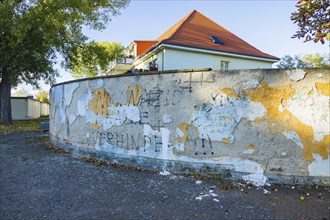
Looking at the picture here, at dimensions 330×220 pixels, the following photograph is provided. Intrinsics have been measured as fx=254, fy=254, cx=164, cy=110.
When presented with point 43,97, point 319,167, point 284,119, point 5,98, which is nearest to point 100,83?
point 284,119

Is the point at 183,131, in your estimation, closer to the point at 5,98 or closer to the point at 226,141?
the point at 226,141

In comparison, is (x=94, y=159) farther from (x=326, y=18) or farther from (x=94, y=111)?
(x=326, y=18)

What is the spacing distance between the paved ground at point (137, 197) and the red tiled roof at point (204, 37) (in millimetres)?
13178

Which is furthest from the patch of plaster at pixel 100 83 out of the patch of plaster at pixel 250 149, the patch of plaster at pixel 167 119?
the patch of plaster at pixel 250 149

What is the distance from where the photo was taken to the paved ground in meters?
3.43

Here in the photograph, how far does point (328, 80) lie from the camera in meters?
4.40

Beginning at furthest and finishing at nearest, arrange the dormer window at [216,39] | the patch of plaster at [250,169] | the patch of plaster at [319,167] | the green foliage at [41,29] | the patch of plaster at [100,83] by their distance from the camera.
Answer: the dormer window at [216,39], the green foliage at [41,29], the patch of plaster at [100,83], the patch of plaster at [250,169], the patch of plaster at [319,167]

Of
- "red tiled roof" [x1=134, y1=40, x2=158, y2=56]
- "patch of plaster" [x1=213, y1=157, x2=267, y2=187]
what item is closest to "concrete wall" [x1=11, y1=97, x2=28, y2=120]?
"red tiled roof" [x1=134, y1=40, x2=158, y2=56]

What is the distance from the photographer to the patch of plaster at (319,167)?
4402 millimetres

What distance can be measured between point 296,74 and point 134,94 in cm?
338

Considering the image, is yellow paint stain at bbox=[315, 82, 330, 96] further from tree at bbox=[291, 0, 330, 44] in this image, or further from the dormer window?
the dormer window

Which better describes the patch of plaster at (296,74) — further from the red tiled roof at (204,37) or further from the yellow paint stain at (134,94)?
the red tiled roof at (204,37)

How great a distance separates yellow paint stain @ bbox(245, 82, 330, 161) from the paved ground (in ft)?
2.24

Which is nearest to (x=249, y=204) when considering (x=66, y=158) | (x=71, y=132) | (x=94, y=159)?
(x=94, y=159)
